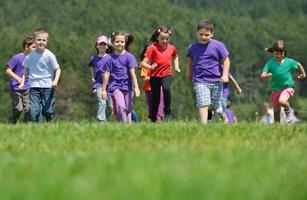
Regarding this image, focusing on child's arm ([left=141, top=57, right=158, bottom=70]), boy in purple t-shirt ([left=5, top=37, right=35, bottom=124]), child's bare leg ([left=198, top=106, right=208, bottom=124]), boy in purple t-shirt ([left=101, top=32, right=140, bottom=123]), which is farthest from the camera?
boy in purple t-shirt ([left=5, top=37, right=35, bottom=124])

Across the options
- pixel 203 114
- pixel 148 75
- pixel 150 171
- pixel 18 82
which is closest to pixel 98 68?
pixel 148 75

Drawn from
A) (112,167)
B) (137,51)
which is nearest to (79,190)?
(112,167)

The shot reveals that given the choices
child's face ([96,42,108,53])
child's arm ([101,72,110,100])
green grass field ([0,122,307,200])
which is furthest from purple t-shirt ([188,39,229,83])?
green grass field ([0,122,307,200])

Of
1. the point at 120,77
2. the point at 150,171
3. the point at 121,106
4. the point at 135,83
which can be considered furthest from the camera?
the point at 120,77

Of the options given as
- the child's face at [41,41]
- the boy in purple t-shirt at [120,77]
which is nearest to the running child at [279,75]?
the boy in purple t-shirt at [120,77]

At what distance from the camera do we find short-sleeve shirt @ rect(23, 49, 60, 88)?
13.7m

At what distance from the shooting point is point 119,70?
14547 mm

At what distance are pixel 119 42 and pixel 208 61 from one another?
1.82 meters

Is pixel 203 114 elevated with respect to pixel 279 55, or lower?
lower

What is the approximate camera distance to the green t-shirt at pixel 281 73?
15258 millimetres

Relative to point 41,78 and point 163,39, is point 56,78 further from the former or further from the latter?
point 163,39

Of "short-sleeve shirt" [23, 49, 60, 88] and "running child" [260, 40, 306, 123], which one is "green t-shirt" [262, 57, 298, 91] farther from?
"short-sleeve shirt" [23, 49, 60, 88]

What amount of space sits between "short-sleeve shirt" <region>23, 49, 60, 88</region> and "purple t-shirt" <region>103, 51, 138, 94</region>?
1103 mm

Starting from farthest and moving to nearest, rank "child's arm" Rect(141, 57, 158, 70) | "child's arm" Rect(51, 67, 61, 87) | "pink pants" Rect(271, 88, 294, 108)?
"pink pants" Rect(271, 88, 294, 108) → "child's arm" Rect(141, 57, 158, 70) → "child's arm" Rect(51, 67, 61, 87)
